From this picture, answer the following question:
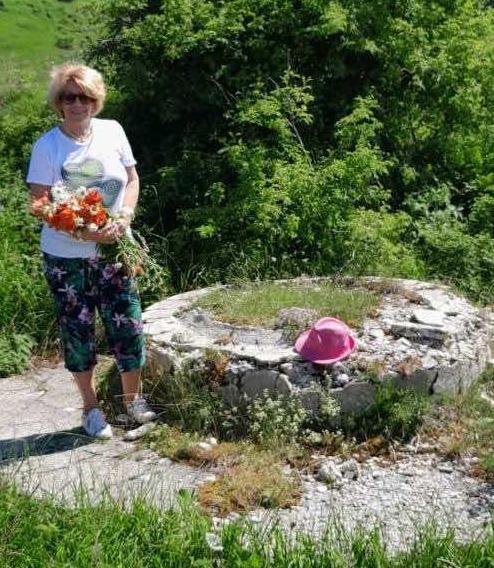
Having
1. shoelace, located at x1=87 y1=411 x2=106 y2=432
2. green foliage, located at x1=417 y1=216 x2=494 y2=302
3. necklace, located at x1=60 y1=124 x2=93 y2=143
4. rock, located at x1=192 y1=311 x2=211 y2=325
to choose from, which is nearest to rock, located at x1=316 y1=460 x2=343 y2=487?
shoelace, located at x1=87 y1=411 x2=106 y2=432

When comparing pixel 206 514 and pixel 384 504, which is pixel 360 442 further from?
pixel 206 514

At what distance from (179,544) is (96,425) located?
1.42 metres

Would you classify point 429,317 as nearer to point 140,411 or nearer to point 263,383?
point 263,383

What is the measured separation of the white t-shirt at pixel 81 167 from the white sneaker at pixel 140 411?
1003 millimetres

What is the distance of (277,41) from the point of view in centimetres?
749

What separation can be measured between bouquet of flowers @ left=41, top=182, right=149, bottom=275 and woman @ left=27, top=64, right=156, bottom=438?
0.04m

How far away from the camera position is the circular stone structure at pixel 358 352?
4504 millimetres

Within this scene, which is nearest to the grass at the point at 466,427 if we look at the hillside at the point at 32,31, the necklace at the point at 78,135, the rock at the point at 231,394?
the rock at the point at 231,394

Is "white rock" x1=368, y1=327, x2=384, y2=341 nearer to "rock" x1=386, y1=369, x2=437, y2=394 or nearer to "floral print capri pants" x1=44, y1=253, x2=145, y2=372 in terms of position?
"rock" x1=386, y1=369, x2=437, y2=394

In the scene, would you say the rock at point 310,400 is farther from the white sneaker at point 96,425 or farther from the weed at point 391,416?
the white sneaker at point 96,425

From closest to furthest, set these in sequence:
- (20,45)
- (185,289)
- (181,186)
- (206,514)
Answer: (206,514), (185,289), (181,186), (20,45)

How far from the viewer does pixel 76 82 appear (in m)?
4.02

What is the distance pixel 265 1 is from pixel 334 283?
3117mm

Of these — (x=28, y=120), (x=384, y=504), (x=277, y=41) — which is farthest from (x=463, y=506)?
(x=28, y=120)
